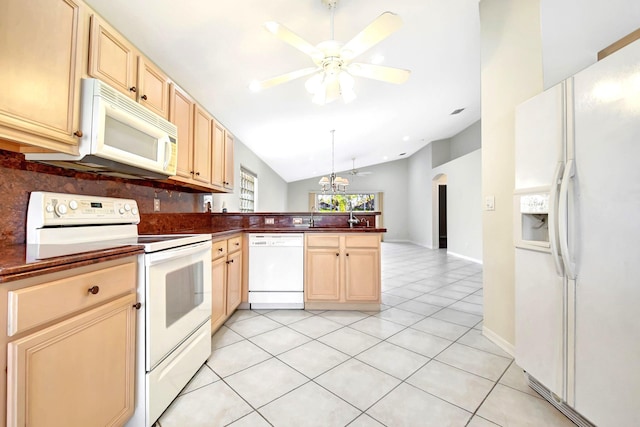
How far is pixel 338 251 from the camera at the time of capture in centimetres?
280

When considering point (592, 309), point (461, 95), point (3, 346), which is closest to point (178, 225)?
point (3, 346)

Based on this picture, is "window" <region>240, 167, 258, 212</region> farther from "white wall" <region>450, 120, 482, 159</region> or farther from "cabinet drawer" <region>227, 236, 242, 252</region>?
"white wall" <region>450, 120, 482, 159</region>

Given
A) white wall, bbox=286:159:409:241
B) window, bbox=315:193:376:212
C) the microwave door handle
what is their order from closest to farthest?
the microwave door handle
white wall, bbox=286:159:409:241
window, bbox=315:193:376:212

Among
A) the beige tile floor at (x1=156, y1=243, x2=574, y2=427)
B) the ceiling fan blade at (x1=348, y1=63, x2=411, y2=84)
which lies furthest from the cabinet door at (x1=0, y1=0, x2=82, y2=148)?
the ceiling fan blade at (x1=348, y1=63, x2=411, y2=84)

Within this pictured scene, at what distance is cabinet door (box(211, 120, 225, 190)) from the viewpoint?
2.77m

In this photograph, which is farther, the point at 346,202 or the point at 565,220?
the point at 346,202

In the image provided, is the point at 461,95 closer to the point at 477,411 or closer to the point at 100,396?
the point at 477,411

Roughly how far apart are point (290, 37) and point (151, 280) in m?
1.65

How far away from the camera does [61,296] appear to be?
895mm

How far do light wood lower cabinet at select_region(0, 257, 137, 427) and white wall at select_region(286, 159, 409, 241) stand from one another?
9.48m

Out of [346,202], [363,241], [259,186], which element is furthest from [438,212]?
[363,241]

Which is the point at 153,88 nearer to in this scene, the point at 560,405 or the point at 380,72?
the point at 380,72

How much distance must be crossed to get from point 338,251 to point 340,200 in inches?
326

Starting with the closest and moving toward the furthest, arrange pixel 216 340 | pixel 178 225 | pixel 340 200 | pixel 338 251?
pixel 216 340
pixel 178 225
pixel 338 251
pixel 340 200
